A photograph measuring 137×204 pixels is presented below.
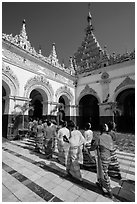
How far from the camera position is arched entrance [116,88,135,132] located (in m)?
11.7

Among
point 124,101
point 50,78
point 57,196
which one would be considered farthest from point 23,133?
point 124,101

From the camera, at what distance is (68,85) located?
1310 centimetres

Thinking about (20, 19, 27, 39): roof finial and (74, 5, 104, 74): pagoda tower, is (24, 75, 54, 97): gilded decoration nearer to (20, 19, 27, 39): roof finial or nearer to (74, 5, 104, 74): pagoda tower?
(20, 19, 27, 39): roof finial

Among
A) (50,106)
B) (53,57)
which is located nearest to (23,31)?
(53,57)

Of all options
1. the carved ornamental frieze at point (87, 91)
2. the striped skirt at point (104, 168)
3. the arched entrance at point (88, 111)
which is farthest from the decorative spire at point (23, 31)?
the striped skirt at point (104, 168)

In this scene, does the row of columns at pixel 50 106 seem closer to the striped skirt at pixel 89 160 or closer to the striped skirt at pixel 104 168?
the striped skirt at pixel 89 160

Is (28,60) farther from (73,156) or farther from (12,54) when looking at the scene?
(73,156)

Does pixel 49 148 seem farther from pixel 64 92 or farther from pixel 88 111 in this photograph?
pixel 88 111

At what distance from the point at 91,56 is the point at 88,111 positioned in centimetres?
824

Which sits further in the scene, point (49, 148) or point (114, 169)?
point (49, 148)

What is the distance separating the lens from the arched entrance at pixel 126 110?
11664mm

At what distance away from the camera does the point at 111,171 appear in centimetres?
305

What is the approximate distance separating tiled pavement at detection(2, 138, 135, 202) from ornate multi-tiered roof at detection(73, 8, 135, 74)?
1105 centimetres

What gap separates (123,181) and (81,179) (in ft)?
3.63
